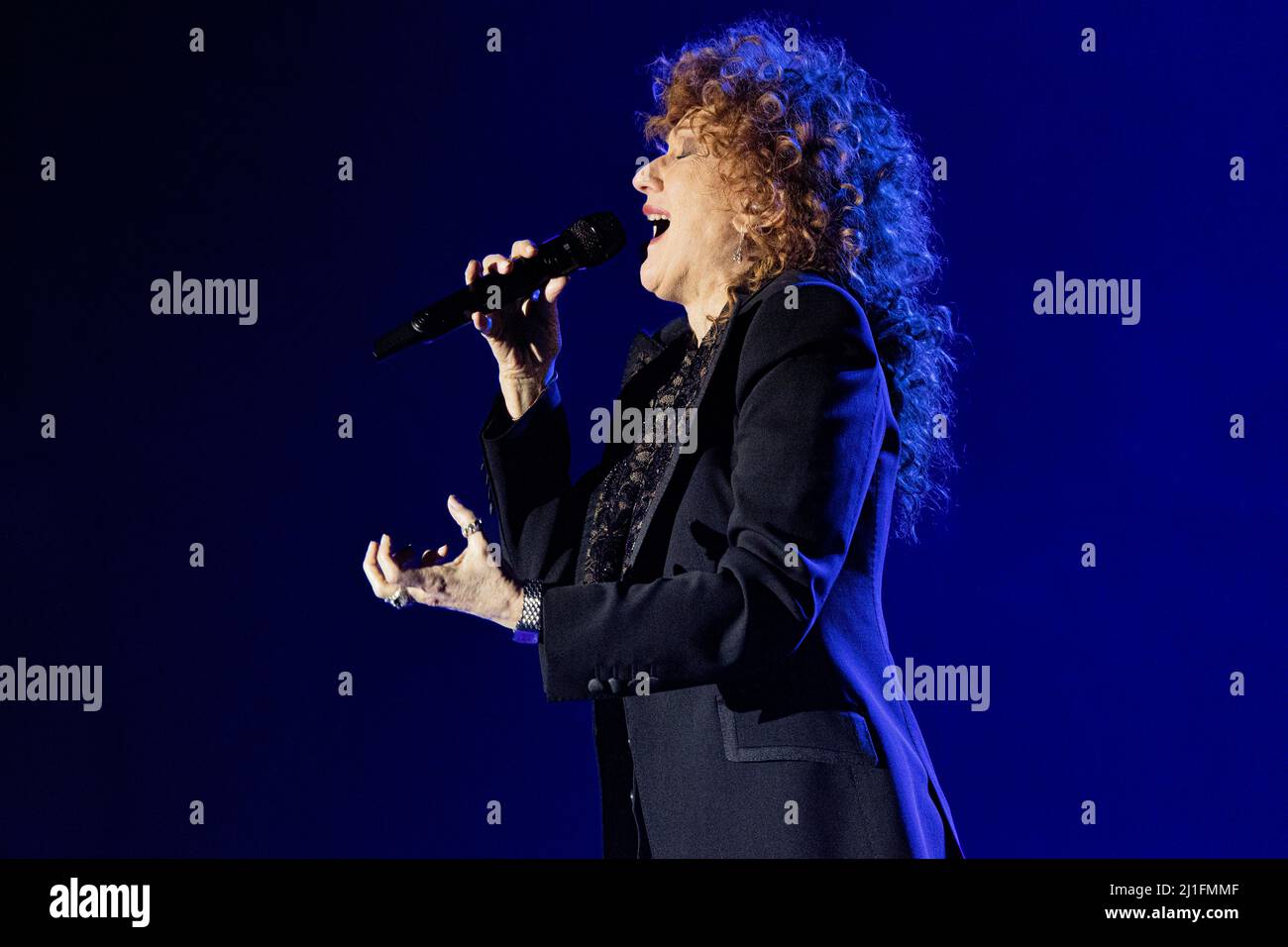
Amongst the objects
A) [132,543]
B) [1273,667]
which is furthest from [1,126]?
[1273,667]

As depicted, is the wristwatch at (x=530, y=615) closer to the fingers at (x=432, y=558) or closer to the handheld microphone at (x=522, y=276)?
the fingers at (x=432, y=558)

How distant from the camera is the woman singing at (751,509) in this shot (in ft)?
4.04

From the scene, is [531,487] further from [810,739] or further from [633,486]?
[810,739]

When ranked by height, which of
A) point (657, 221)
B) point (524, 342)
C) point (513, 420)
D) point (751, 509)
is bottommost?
point (751, 509)

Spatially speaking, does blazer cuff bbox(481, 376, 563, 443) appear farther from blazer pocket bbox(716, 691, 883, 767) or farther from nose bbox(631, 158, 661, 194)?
blazer pocket bbox(716, 691, 883, 767)

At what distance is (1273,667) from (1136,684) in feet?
0.87

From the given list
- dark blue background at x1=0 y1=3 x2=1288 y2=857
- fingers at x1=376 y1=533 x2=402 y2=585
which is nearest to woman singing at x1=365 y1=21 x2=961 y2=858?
fingers at x1=376 y1=533 x2=402 y2=585

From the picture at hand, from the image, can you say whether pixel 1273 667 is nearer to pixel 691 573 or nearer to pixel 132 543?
pixel 691 573

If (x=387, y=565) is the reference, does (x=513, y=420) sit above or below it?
above

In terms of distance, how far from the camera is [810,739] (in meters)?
1.25

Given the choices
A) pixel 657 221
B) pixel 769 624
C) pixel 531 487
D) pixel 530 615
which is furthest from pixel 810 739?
pixel 657 221

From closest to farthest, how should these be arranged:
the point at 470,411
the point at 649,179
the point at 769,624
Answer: the point at 769,624 → the point at 649,179 → the point at 470,411

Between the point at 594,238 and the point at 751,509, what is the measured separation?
49 centimetres

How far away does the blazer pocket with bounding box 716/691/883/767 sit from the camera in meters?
1.25
